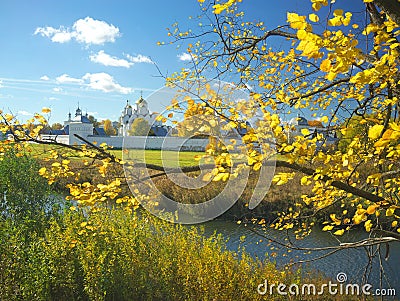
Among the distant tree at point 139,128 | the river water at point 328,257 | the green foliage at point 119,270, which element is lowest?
the river water at point 328,257

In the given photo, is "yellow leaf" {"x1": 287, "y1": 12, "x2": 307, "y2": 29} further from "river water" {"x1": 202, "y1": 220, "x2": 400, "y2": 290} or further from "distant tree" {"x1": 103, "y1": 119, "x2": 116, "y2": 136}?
"distant tree" {"x1": 103, "y1": 119, "x2": 116, "y2": 136}

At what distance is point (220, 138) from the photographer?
6.91 feet

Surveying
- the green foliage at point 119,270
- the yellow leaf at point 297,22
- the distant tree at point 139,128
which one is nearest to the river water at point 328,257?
the green foliage at point 119,270

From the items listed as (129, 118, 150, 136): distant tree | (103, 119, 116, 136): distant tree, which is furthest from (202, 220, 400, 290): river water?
(103, 119, 116, 136): distant tree

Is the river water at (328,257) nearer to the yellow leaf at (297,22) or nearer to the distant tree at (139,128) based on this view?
the distant tree at (139,128)

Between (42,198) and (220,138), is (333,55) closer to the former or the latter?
(220,138)

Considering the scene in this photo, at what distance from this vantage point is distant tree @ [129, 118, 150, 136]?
2529 mm

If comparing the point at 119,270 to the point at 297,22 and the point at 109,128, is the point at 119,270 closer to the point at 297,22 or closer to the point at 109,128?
the point at 297,22

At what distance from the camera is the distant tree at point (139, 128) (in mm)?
2529

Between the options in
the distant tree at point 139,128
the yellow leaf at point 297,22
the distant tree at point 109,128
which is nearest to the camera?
the yellow leaf at point 297,22

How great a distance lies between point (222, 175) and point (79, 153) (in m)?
1.11

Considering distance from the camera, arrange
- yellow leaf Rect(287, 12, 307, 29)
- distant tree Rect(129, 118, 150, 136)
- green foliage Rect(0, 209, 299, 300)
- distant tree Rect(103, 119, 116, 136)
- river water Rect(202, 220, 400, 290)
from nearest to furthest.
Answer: yellow leaf Rect(287, 12, 307, 29) < distant tree Rect(129, 118, 150, 136) < green foliage Rect(0, 209, 299, 300) < river water Rect(202, 220, 400, 290) < distant tree Rect(103, 119, 116, 136)

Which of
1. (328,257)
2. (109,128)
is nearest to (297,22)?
(328,257)

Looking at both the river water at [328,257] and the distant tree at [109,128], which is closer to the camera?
the river water at [328,257]
